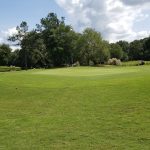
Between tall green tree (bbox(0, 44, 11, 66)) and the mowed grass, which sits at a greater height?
tall green tree (bbox(0, 44, 11, 66))

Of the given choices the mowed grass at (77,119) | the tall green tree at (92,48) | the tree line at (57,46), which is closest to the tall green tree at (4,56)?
the tree line at (57,46)

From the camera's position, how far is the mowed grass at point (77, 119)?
37.8ft

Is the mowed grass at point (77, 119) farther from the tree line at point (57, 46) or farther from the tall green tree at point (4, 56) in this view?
the tall green tree at point (4, 56)

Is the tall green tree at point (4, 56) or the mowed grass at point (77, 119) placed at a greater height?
the tall green tree at point (4, 56)

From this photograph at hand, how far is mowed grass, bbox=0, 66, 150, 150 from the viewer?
37.8ft

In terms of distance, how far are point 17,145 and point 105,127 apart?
3.40 metres

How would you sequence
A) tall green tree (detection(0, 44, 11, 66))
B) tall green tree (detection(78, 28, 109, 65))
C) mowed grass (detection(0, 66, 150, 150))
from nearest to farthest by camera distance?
mowed grass (detection(0, 66, 150, 150)) < tall green tree (detection(78, 28, 109, 65)) < tall green tree (detection(0, 44, 11, 66))

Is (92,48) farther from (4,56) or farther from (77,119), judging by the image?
(77,119)

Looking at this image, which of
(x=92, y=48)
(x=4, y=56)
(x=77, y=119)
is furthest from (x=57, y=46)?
(x=77, y=119)

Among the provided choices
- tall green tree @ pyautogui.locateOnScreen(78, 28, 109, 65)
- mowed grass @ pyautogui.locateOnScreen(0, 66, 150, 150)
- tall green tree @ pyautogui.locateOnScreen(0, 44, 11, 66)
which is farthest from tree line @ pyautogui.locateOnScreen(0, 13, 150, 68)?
mowed grass @ pyautogui.locateOnScreen(0, 66, 150, 150)

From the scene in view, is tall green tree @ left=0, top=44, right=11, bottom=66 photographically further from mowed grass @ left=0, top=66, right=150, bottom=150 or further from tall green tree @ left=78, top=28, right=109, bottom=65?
mowed grass @ left=0, top=66, right=150, bottom=150

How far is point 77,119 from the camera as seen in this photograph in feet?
50.8

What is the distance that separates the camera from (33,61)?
13012 centimetres

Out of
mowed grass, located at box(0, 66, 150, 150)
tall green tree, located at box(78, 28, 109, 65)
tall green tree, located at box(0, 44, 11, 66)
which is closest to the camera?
mowed grass, located at box(0, 66, 150, 150)
